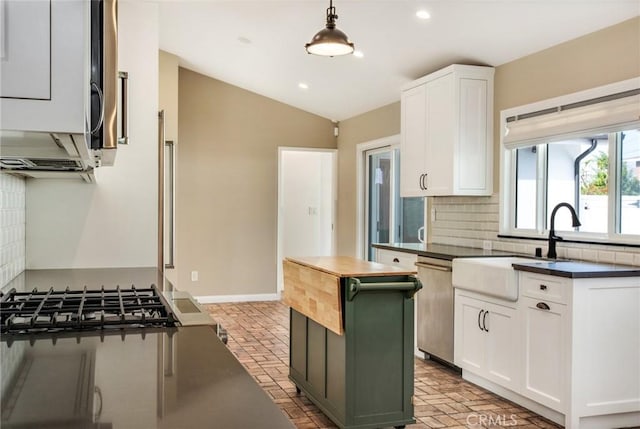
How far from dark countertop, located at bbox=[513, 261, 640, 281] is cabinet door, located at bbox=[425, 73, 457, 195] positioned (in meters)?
1.40

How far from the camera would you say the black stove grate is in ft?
4.91

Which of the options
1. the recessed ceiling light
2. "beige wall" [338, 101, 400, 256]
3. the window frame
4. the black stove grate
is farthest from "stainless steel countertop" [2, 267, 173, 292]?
the window frame

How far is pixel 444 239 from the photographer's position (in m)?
5.43

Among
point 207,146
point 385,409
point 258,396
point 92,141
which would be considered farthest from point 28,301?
point 207,146

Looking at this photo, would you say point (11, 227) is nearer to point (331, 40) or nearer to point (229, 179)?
point (331, 40)

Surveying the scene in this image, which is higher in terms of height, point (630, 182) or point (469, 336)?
point (630, 182)

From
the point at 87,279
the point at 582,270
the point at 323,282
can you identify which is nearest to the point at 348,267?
the point at 323,282

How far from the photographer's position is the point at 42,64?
0.81m

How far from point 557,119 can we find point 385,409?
2298 millimetres

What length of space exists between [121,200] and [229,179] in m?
4.55

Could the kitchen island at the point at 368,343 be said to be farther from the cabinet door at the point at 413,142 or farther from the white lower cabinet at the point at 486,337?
the cabinet door at the point at 413,142

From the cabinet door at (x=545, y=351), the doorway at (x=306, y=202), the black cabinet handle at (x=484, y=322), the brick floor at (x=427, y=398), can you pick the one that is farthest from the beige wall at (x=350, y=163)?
the cabinet door at (x=545, y=351)

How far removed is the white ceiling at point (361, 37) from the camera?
3850 mm

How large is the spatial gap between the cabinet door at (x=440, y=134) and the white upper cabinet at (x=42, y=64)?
4103 millimetres
